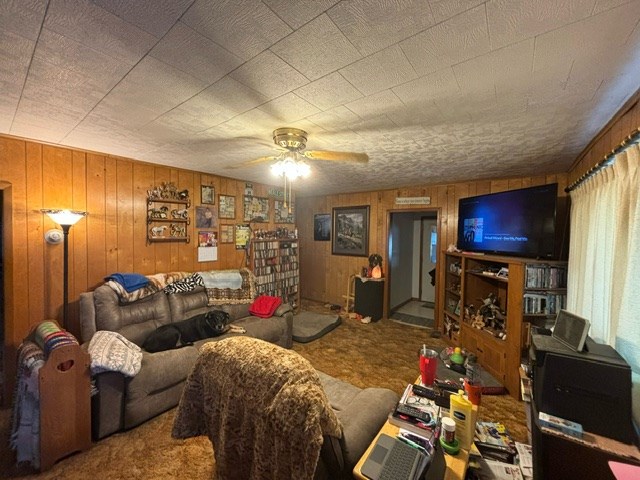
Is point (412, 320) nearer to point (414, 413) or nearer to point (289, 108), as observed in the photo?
point (414, 413)

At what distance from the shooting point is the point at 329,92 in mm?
1518

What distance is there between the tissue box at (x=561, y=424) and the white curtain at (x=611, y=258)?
290 mm

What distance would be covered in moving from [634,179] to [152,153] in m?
3.84

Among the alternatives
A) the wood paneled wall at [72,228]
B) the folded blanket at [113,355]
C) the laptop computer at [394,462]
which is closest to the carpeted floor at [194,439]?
the folded blanket at [113,355]

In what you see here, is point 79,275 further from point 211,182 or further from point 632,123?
point 632,123

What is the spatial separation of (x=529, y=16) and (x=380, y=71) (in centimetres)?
58

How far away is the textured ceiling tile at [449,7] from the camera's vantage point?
912mm

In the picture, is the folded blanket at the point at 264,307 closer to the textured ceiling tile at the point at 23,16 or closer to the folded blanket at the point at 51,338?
the folded blanket at the point at 51,338

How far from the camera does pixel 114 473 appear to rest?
1.70 meters

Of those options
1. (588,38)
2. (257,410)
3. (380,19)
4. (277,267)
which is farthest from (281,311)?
(588,38)

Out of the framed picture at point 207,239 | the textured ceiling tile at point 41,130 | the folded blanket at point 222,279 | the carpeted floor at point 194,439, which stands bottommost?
the carpeted floor at point 194,439

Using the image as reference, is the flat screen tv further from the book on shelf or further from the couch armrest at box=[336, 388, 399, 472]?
the couch armrest at box=[336, 388, 399, 472]

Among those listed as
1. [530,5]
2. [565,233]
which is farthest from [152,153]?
[565,233]

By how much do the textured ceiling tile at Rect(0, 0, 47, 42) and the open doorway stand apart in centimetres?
460
